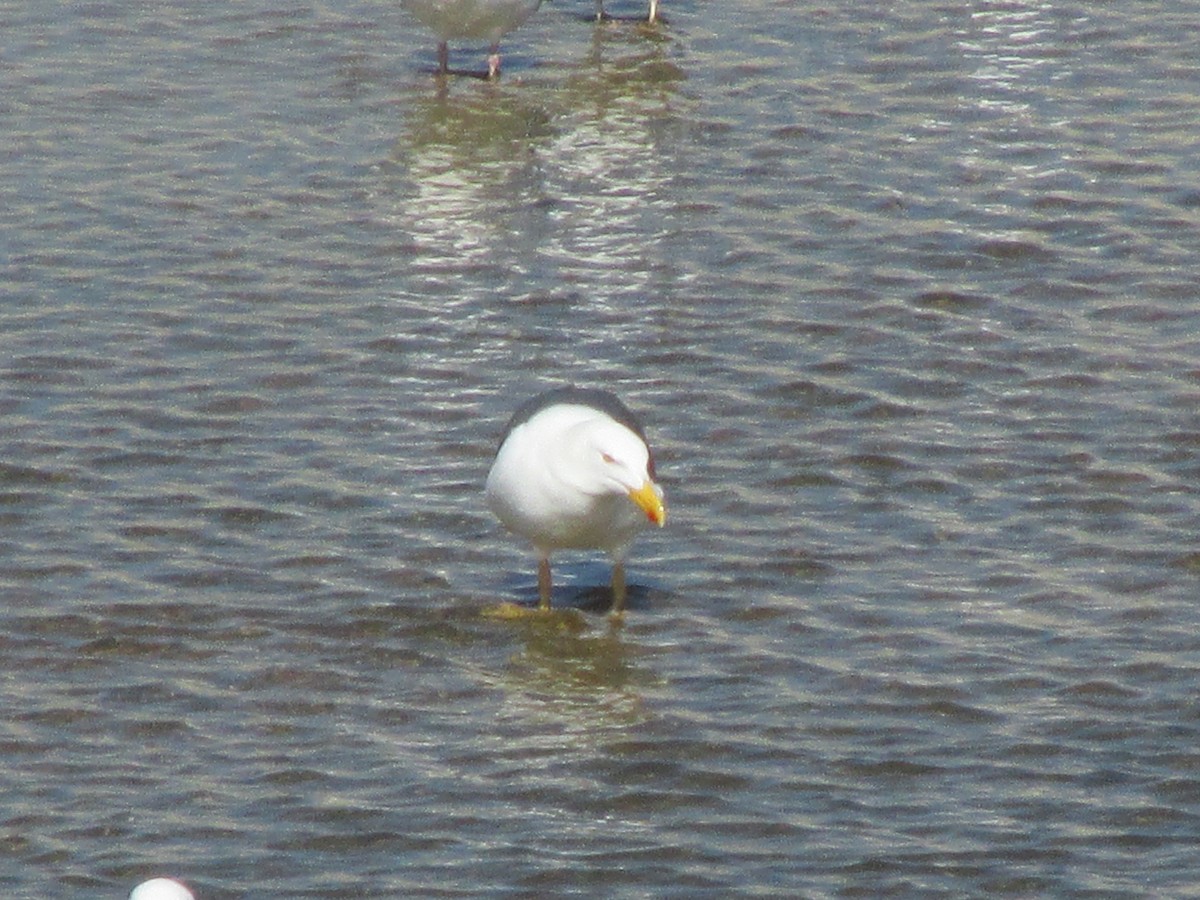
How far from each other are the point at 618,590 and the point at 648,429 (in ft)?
6.63

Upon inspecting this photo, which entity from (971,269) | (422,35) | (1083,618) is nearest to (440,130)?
(422,35)

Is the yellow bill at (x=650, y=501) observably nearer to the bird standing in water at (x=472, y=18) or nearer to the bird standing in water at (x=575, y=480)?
the bird standing in water at (x=575, y=480)

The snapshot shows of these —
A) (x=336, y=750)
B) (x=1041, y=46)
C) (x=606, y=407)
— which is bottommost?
(x=336, y=750)

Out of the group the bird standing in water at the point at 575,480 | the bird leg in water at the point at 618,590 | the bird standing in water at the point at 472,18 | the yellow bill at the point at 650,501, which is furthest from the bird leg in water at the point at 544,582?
the bird standing in water at the point at 472,18

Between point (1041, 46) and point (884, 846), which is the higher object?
point (1041, 46)

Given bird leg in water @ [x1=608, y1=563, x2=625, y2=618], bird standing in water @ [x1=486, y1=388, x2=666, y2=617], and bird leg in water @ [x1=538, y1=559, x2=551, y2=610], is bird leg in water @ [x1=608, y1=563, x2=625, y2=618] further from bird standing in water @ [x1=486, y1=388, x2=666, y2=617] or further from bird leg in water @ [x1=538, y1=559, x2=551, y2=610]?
bird leg in water @ [x1=538, y1=559, x2=551, y2=610]

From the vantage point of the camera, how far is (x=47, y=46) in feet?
62.9

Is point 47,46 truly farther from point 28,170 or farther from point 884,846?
point 884,846

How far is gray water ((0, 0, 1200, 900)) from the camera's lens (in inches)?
352

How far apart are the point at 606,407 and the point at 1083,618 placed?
2.39m

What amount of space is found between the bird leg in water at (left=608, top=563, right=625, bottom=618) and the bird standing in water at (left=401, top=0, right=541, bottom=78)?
8913 millimetres

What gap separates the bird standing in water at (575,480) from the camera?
10234 mm

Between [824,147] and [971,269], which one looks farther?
[824,147]

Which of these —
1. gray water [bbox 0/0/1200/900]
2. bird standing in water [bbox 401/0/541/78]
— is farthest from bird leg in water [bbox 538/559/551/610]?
bird standing in water [bbox 401/0/541/78]
